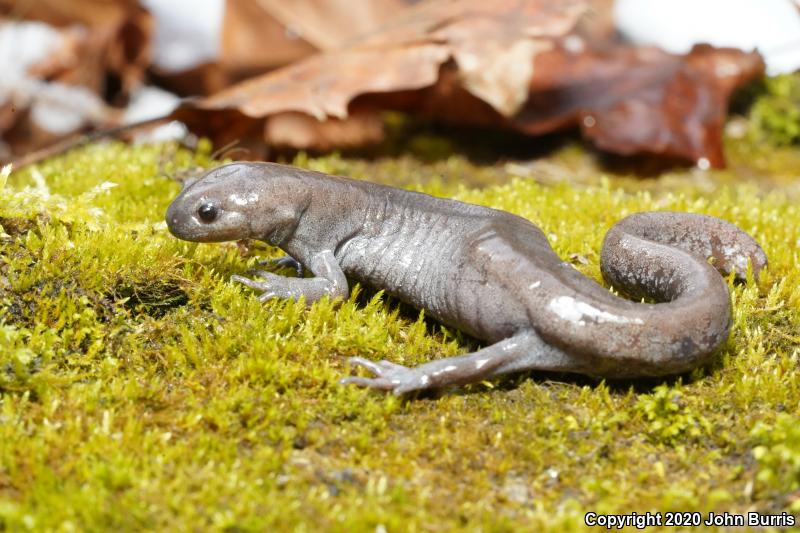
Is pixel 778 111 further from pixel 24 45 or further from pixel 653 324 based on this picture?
pixel 24 45

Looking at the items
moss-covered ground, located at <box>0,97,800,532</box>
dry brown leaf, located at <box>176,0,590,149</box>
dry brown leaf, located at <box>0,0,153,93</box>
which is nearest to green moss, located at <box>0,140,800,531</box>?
moss-covered ground, located at <box>0,97,800,532</box>

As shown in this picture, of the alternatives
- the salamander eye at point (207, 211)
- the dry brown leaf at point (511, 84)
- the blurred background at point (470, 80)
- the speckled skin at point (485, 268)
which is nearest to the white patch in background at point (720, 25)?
the blurred background at point (470, 80)

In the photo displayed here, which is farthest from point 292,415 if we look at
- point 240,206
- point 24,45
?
point 24,45

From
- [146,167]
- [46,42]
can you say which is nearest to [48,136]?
[46,42]

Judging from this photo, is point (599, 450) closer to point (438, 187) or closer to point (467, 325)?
point (467, 325)

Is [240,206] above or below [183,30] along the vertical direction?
below

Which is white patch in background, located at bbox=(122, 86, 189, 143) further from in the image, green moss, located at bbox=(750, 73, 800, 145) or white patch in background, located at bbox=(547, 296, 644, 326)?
white patch in background, located at bbox=(547, 296, 644, 326)

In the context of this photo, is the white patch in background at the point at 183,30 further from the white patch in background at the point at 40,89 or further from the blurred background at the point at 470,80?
the white patch in background at the point at 40,89

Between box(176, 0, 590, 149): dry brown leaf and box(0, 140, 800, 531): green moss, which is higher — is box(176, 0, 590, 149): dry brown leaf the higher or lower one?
the higher one
